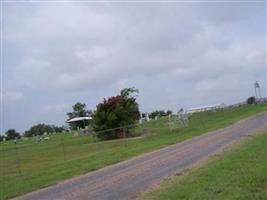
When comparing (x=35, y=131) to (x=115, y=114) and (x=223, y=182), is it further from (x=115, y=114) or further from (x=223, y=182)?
(x=223, y=182)

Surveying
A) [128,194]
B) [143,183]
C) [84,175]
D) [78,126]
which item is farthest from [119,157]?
[78,126]

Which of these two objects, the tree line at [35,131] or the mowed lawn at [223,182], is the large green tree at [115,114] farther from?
the tree line at [35,131]

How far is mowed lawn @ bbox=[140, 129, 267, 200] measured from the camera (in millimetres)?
10391

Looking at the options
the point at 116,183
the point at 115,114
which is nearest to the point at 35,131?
the point at 115,114

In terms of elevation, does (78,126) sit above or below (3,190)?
above

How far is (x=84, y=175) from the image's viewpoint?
19328 millimetres

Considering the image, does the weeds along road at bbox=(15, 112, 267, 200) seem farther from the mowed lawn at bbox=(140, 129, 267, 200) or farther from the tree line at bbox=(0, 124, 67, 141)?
the tree line at bbox=(0, 124, 67, 141)

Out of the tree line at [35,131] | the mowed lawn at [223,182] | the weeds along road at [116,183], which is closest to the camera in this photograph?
the mowed lawn at [223,182]

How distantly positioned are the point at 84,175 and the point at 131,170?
1903 millimetres

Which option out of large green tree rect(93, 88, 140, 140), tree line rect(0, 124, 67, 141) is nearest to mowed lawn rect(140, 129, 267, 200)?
large green tree rect(93, 88, 140, 140)

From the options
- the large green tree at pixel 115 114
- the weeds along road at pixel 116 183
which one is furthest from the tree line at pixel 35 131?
the weeds along road at pixel 116 183

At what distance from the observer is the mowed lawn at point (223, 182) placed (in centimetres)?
1039

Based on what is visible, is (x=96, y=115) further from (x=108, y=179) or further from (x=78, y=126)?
(x=78, y=126)

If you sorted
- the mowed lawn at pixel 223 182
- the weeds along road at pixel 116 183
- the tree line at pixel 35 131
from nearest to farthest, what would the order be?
the mowed lawn at pixel 223 182, the weeds along road at pixel 116 183, the tree line at pixel 35 131
